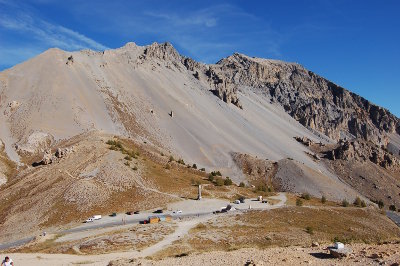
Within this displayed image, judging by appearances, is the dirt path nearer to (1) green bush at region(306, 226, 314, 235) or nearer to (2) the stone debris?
(1) green bush at region(306, 226, 314, 235)

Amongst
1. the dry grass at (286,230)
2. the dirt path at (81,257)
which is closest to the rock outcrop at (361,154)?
the dry grass at (286,230)

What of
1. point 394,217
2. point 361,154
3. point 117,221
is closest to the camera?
point 117,221

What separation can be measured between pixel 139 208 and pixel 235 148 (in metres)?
79.9

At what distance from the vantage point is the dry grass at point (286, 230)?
43406 mm

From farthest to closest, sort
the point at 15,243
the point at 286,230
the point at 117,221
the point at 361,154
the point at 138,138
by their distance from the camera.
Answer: the point at 361,154 < the point at 138,138 < the point at 117,221 < the point at 286,230 < the point at 15,243

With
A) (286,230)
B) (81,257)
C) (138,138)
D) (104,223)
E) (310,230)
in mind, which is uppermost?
(138,138)

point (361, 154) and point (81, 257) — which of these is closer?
point (81, 257)

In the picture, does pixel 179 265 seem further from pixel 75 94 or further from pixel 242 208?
pixel 75 94

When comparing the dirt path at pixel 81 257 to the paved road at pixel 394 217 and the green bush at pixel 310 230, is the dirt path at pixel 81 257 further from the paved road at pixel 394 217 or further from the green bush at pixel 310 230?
the paved road at pixel 394 217

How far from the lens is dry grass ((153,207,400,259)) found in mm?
43406

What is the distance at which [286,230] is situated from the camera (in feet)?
178

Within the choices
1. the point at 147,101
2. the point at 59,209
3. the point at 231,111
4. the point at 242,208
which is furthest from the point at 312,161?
the point at 59,209

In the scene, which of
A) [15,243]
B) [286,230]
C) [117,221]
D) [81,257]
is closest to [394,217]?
[286,230]

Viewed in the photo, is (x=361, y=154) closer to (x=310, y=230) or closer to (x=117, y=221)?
(x=310, y=230)
